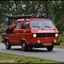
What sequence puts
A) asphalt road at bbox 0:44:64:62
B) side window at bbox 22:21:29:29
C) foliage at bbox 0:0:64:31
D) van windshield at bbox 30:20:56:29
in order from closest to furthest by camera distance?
asphalt road at bbox 0:44:64:62
van windshield at bbox 30:20:56:29
side window at bbox 22:21:29:29
foliage at bbox 0:0:64:31

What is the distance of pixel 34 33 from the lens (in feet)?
70.4

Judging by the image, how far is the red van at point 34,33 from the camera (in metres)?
21.6

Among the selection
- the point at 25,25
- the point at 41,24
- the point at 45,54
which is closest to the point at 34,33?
the point at 41,24

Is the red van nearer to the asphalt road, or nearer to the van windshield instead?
the van windshield

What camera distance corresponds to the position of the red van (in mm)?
21594

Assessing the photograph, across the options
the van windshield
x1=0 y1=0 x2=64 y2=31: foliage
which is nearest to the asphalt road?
the van windshield

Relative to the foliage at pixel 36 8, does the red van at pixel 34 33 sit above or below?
above

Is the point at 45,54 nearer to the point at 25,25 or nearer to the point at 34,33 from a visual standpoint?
the point at 34,33

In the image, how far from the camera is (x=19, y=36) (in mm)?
22812

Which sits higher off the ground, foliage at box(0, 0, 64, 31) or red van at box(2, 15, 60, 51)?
red van at box(2, 15, 60, 51)

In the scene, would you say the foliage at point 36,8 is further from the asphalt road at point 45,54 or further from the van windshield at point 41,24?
the asphalt road at point 45,54

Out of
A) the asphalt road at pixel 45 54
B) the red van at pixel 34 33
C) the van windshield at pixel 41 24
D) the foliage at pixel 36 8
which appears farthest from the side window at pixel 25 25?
the foliage at pixel 36 8

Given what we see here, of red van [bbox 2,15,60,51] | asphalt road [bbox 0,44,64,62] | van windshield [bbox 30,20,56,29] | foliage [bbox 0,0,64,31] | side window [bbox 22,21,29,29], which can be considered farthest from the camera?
foliage [bbox 0,0,64,31]

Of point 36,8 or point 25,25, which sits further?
point 36,8
